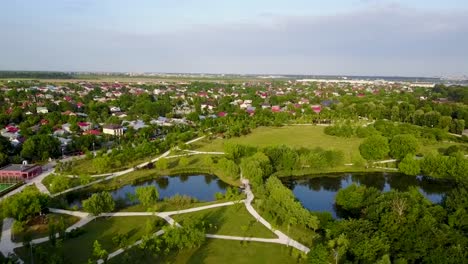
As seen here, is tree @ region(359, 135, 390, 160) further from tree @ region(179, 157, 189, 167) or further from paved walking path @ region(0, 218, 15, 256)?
paved walking path @ region(0, 218, 15, 256)

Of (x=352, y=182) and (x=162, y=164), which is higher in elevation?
(x=162, y=164)

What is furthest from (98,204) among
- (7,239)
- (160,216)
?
(7,239)

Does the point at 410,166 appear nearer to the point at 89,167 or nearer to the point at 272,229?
the point at 272,229

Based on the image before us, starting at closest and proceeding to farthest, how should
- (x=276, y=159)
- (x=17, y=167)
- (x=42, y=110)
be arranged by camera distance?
1. (x=17, y=167)
2. (x=276, y=159)
3. (x=42, y=110)

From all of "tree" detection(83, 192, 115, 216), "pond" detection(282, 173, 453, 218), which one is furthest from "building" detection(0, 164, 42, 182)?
"pond" detection(282, 173, 453, 218)

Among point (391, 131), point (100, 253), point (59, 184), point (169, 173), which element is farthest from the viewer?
point (391, 131)

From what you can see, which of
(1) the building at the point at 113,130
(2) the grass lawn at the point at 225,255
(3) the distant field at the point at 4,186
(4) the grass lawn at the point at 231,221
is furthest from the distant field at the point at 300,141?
(2) the grass lawn at the point at 225,255

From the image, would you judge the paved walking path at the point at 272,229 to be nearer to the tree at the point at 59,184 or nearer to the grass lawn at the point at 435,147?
the tree at the point at 59,184
